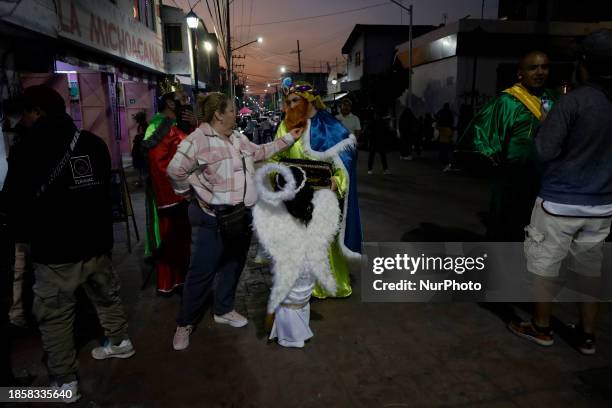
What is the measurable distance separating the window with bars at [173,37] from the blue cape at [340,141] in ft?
72.3

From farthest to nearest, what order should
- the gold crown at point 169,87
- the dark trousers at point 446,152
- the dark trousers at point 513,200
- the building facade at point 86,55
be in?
the dark trousers at point 446,152, the building facade at point 86,55, the gold crown at point 169,87, the dark trousers at point 513,200

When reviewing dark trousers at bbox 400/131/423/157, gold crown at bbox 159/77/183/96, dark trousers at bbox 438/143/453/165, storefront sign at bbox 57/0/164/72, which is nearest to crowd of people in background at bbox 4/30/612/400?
gold crown at bbox 159/77/183/96

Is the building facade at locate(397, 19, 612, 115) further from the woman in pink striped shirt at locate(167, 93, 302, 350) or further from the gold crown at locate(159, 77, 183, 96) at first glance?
the woman in pink striped shirt at locate(167, 93, 302, 350)

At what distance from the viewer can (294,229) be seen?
2924 millimetres

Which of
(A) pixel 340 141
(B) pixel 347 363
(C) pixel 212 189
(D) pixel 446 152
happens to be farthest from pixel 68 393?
(D) pixel 446 152

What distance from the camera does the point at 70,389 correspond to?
264 cm

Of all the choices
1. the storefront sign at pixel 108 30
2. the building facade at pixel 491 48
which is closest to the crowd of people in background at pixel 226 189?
the storefront sign at pixel 108 30

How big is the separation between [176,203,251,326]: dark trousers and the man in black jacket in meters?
0.62

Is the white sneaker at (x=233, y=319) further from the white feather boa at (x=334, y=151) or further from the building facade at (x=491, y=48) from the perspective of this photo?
the building facade at (x=491, y=48)

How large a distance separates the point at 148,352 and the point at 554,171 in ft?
10.7

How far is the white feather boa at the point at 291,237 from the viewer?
291 centimetres

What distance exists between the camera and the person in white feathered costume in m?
2.86

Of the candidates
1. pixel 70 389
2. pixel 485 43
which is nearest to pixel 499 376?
pixel 70 389

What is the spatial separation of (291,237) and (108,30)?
1079 centimetres
